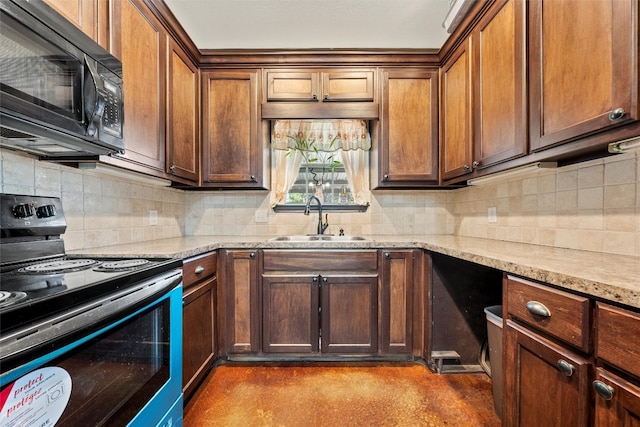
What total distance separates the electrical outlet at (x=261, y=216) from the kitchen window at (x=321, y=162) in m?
0.10

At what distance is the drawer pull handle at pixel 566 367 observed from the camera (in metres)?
0.81

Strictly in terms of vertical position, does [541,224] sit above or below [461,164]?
below

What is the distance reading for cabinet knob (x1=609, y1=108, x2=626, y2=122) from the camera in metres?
0.92

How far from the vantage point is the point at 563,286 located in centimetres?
85

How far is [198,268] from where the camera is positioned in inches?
62.9

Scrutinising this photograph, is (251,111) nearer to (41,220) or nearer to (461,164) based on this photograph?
(41,220)

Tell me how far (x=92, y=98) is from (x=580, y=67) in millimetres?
1824

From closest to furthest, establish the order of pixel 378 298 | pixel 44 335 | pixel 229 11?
pixel 44 335, pixel 229 11, pixel 378 298

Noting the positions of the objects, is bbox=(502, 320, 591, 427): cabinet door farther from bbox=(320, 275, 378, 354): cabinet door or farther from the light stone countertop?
bbox=(320, 275, 378, 354): cabinet door

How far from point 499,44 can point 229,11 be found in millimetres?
1604

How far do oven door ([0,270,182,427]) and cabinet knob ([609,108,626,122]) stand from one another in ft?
5.59

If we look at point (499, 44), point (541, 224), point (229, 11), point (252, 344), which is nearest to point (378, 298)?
point (252, 344)

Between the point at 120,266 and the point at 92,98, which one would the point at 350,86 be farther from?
the point at 120,266

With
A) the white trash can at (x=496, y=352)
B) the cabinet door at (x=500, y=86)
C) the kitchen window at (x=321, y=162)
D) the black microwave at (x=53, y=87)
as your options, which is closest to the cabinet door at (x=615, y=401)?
the white trash can at (x=496, y=352)
